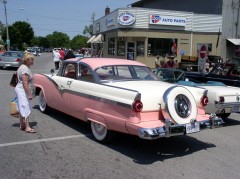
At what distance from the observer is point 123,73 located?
6.09 metres

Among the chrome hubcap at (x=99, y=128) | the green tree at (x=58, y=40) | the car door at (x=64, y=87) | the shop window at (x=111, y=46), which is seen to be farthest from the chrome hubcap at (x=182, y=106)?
the green tree at (x=58, y=40)

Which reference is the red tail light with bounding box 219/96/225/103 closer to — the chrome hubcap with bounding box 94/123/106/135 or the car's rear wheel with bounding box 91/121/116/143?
the car's rear wheel with bounding box 91/121/116/143

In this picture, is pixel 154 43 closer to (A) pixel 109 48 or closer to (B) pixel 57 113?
(A) pixel 109 48

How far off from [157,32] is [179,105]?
2158cm

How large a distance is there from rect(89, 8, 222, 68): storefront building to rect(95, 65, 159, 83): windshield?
18772mm

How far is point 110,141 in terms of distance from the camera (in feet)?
16.8

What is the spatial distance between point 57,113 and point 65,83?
172 centimetres

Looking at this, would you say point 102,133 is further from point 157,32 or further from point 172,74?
point 157,32

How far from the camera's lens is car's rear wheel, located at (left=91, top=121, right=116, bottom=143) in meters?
4.99

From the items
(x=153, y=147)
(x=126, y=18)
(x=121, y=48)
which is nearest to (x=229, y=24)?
(x=126, y=18)

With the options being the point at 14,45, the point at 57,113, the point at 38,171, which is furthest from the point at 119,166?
the point at 14,45

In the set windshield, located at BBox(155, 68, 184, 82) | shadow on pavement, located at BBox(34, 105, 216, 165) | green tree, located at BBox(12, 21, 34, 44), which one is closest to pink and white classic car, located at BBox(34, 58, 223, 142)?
shadow on pavement, located at BBox(34, 105, 216, 165)

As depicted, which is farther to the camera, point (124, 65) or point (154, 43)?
point (154, 43)

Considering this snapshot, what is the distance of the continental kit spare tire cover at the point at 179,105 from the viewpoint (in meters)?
4.45
